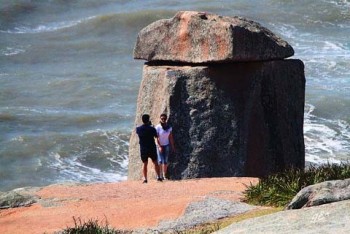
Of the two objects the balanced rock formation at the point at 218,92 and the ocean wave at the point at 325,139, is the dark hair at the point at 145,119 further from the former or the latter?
the ocean wave at the point at 325,139

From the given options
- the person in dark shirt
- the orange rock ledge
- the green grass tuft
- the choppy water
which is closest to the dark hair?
the person in dark shirt

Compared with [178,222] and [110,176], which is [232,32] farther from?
[110,176]

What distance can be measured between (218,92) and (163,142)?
1264 millimetres

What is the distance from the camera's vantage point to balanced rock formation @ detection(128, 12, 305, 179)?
17297 mm

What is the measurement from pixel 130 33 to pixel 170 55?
20.9 m

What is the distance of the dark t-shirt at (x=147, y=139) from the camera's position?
54.5 ft

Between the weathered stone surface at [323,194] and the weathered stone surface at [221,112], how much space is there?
6.85m

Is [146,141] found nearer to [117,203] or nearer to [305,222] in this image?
[117,203]

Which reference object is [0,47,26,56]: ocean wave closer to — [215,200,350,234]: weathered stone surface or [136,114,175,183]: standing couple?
[136,114,175,183]: standing couple

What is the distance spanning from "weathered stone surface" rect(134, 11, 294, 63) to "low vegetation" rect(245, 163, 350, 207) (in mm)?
3386

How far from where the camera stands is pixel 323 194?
33.6 ft

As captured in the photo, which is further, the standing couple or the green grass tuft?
the standing couple

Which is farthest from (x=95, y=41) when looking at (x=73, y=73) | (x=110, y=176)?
(x=110, y=176)

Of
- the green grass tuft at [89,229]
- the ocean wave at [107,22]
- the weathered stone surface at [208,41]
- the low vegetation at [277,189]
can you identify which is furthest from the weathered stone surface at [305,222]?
the ocean wave at [107,22]
